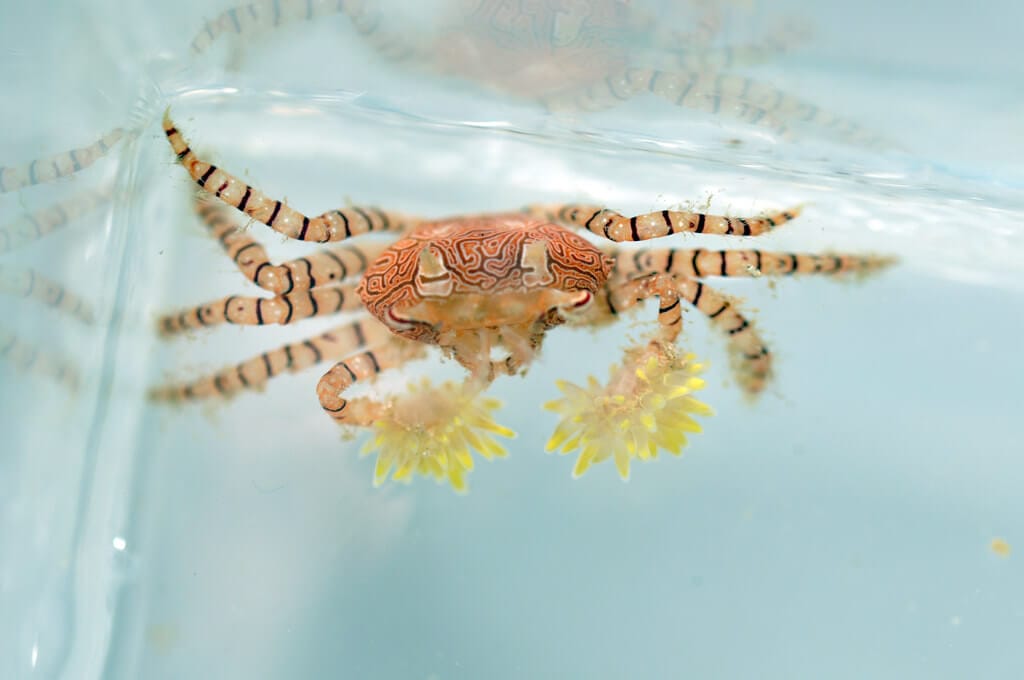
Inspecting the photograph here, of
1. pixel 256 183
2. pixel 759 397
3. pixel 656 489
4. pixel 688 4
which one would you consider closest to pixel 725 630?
pixel 656 489

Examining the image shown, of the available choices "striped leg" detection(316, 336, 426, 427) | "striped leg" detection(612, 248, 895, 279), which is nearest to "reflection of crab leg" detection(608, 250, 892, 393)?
"striped leg" detection(612, 248, 895, 279)

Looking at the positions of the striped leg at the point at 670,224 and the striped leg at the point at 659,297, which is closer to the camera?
the striped leg at the point at 670,224

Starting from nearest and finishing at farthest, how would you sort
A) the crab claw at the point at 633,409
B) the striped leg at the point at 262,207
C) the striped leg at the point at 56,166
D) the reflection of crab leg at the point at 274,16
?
1. the striped leg at the point at 262,207
2. the crab claw at the point at 633,409
3. the striped leg at the point at 56,166
4. the reflection of crab leg at the point at 274,16

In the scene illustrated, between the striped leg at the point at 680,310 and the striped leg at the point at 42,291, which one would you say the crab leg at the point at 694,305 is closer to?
the striped leg at the point at 680,310

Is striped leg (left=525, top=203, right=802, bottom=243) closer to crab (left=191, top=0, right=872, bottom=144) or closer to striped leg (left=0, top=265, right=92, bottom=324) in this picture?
crab (left=191, top=0, right=872, bottom=144)

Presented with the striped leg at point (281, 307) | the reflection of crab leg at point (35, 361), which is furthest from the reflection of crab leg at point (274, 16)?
the reflection of crab leg at point (35, 361)
